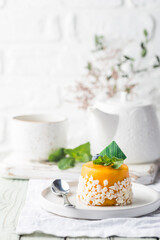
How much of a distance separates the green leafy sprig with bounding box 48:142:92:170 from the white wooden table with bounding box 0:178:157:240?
0.34 feet

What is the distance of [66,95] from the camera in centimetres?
138

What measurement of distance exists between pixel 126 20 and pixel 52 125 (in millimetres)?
500

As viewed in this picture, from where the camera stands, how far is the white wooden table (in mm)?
657

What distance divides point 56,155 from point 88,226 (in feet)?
1.34

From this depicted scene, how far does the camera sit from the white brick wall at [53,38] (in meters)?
1.35

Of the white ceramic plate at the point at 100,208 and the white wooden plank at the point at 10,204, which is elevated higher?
the white ceramic plate at the point at 100,208

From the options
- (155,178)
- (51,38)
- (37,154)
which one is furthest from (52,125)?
(51,38)

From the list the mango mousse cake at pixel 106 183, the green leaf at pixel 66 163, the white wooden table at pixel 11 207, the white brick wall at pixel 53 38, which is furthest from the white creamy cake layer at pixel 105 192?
the white brick wall at pixel 53 38

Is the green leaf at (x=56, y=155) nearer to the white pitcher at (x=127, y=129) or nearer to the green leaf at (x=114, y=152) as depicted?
the white pitcher at (x=127, y=129)

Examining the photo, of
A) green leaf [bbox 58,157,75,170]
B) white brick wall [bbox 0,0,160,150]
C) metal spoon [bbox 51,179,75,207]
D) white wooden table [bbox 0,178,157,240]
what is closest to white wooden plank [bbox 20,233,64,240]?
white wooden table [bbox 0,178,157,240]

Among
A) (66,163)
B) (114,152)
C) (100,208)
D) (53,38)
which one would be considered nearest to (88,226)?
(100,208)

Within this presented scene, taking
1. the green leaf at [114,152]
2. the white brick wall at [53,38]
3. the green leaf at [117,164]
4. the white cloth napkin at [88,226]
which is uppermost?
the white brick wall at [53,38]

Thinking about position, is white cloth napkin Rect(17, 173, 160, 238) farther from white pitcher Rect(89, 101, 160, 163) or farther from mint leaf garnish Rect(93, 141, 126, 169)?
white pitcher Rect(89, 101, 160, 163)

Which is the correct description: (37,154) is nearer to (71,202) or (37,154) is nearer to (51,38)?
(71,202)
